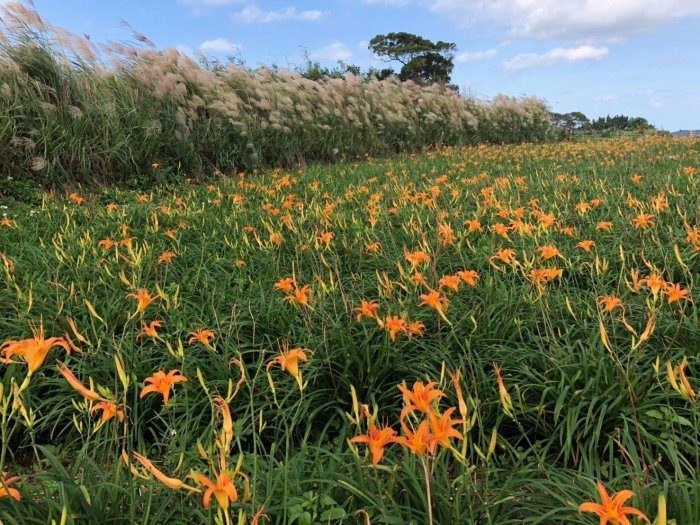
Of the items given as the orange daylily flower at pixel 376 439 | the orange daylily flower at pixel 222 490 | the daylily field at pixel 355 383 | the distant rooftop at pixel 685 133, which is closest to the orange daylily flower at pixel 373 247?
the daylily field at pixel 355 383

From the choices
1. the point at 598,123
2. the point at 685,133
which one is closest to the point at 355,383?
the point at 685,133

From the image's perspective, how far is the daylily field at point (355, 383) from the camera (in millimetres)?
1071

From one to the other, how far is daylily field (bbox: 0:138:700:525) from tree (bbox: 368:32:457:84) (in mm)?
34280

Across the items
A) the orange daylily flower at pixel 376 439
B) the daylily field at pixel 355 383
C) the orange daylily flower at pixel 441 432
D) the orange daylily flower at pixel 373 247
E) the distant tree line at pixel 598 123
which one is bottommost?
the daylily field at pixel 355 383

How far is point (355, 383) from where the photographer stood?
1741 mm

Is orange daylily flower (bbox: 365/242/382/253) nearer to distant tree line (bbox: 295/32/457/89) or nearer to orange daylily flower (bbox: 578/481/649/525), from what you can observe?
orange daylily flower (bbox: 578/481/649/525)

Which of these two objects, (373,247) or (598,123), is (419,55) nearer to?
(598,123)

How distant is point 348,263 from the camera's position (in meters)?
2.91

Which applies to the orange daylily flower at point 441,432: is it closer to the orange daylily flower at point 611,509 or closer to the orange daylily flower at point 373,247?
the orange daylily flower at point 611,509

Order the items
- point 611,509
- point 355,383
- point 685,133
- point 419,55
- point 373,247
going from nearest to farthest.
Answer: point 611,509, point 355,383, point 373,247, point 685,133, point 419,55

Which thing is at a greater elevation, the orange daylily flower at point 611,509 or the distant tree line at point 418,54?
the distant tree line at point 418,54

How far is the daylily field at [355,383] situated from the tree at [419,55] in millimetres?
34280

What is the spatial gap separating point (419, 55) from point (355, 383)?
3793 centimetres

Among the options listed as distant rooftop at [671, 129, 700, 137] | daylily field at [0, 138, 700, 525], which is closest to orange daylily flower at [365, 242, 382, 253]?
daylily field at [0, 138, 700, 525]
